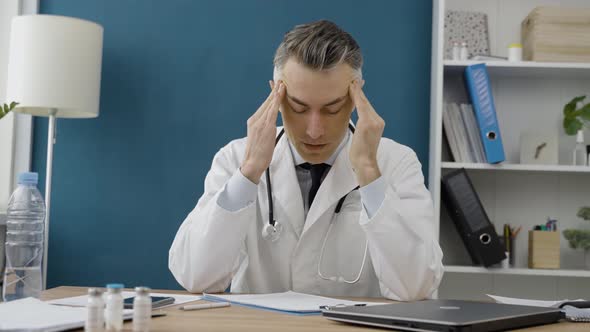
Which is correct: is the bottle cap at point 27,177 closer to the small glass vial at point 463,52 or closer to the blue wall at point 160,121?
the blue wall at point 160,121

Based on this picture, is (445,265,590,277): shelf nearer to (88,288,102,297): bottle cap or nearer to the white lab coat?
the white lab coat

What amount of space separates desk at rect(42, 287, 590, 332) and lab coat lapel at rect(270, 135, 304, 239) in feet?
1.88

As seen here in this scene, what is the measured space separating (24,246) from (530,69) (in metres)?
2.01

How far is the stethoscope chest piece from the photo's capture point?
1798mm

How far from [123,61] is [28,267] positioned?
1.67 metres

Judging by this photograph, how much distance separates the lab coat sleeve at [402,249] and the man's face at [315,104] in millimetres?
228

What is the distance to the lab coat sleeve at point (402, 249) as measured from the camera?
5.30 ft

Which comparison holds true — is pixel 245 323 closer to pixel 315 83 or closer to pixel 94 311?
pixel 94 311

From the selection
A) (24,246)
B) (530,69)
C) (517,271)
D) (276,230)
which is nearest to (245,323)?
(276,230)

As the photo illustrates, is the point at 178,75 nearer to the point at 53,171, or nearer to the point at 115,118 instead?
the point at 115,118

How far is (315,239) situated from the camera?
6.07 feet

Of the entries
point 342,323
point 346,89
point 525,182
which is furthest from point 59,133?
point 342,323

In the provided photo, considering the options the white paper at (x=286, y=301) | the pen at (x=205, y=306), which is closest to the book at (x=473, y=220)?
the white paper at (x=286, y=301)

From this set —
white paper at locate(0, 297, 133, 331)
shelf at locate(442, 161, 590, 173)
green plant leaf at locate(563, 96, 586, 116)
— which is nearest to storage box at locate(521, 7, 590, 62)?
green plant leaf at locate(563, 96, 586, 116)
